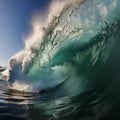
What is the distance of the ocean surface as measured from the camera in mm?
7680

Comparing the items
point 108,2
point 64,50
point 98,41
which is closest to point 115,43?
point 98,41

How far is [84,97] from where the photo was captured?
7.13 metres

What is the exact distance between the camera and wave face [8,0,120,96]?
1062 cm

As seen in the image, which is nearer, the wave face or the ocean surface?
the ocean surface

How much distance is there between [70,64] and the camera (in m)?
12.1

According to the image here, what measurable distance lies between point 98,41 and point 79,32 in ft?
3.76

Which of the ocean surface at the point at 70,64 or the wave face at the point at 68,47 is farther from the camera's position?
the wave face at the point at 68,47

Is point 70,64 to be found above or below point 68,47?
below

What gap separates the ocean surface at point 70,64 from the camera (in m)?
7.68

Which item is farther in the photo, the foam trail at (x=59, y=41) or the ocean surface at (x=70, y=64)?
the foam trail at (x=59, y=41)

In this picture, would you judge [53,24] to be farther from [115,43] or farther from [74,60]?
[115,43]

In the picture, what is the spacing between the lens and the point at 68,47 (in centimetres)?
1223

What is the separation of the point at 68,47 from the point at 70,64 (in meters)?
0.64

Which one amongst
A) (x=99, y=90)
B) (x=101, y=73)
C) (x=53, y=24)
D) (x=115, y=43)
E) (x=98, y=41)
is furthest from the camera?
(x=53, y=24)
